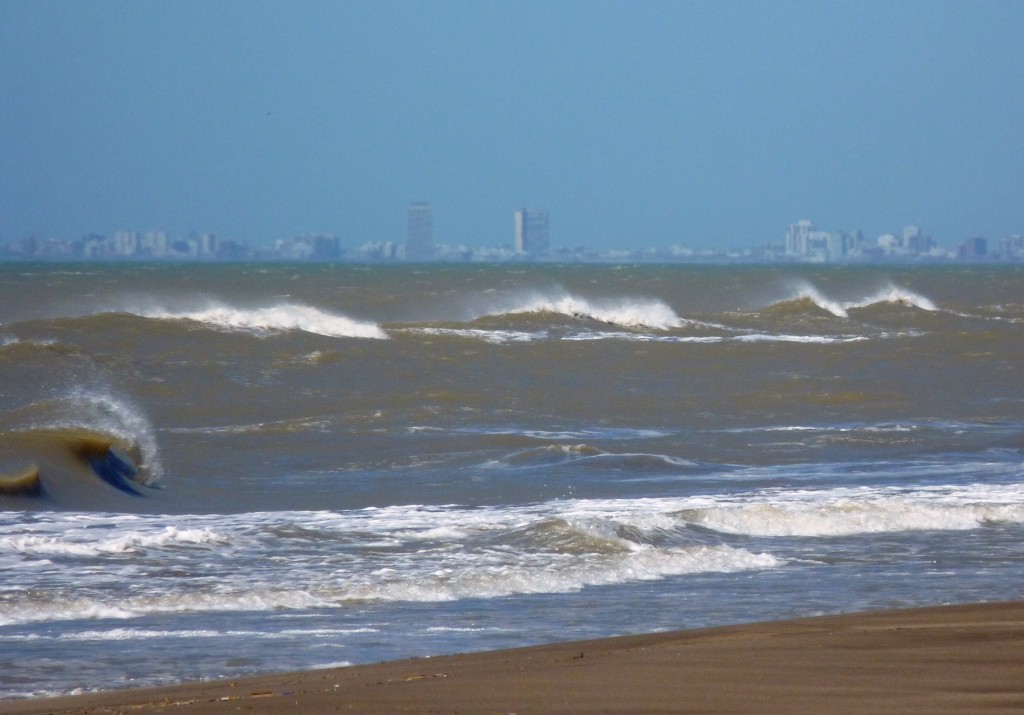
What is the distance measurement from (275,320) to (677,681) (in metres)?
28.1

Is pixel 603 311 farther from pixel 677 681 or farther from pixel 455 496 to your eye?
pixel 677 681

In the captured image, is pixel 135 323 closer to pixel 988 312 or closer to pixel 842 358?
pixel 842 358

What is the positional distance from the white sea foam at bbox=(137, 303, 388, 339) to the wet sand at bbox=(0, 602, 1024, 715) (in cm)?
2442

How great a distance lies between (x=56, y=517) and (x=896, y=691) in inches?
269

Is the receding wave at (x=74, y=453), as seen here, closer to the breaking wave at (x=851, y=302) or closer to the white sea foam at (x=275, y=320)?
the white sea foam at (x=275, y=320)

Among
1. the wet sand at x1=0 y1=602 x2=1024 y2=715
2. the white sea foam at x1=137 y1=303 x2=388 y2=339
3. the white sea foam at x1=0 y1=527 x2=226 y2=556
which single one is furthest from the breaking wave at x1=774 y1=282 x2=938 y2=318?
the wet sand at x1=0 y1=602 x2=1024 y2=715

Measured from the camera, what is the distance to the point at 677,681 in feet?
15.7

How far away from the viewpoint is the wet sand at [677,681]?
4.45 m

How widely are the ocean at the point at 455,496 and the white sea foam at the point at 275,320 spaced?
157 inches

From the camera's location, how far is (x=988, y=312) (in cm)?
4728

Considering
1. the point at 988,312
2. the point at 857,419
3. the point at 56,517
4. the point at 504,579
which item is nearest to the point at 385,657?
the point at 504,579

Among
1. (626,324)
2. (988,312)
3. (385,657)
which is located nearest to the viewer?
(385,657)

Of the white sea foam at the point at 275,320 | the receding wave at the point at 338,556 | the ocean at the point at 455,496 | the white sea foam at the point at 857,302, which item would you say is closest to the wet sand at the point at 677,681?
the ocean at the point at 455,496

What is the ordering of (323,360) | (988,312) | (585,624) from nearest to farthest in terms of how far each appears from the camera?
(585,624) → (323,360) → (988,312)
